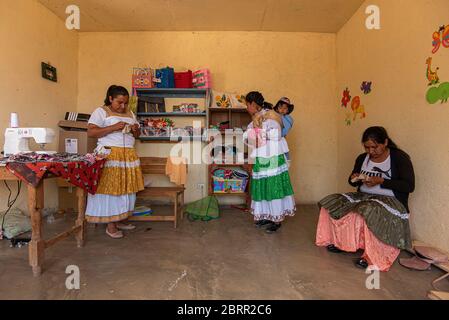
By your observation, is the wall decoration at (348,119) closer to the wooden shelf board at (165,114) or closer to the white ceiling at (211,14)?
the white ceiling at (211,14)

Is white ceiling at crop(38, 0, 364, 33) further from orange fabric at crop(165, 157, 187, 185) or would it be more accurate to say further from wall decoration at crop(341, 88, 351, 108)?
orange fabric at crop(165, 157, 187, 185)

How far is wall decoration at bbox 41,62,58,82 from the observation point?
328 centimetres

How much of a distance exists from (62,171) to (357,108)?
3.40 metres

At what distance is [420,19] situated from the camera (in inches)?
89.9

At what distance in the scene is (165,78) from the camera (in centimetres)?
379

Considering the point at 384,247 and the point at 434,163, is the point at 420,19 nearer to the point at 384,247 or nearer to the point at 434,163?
the point at 434,163

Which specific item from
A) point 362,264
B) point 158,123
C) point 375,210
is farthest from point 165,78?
point 362,264

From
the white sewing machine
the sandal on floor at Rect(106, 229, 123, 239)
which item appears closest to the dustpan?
the sandal on floor at Rect(106, 229, 123, 239)

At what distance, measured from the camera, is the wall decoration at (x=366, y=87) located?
3.14m

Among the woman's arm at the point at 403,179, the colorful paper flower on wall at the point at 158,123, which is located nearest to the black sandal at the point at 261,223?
the woman's arm at the point at 403,179

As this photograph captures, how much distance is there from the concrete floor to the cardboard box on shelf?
1.15m

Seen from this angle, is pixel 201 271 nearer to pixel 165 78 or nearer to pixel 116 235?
pixel 116 235

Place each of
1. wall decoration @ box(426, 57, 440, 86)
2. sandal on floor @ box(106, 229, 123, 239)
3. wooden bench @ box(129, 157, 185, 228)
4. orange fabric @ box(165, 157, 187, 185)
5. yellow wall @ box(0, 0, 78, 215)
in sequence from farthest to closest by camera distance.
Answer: orange fabric @ box(165, 157, 187, 185) → wooden bench @ box(129, 157, 185, 228) → yellow wall @ box(0, 0, 78, 215) → sandal on floor @ box(106, 229, 123, 239) → wall decoration @ box(426, 57, 440, 86)
